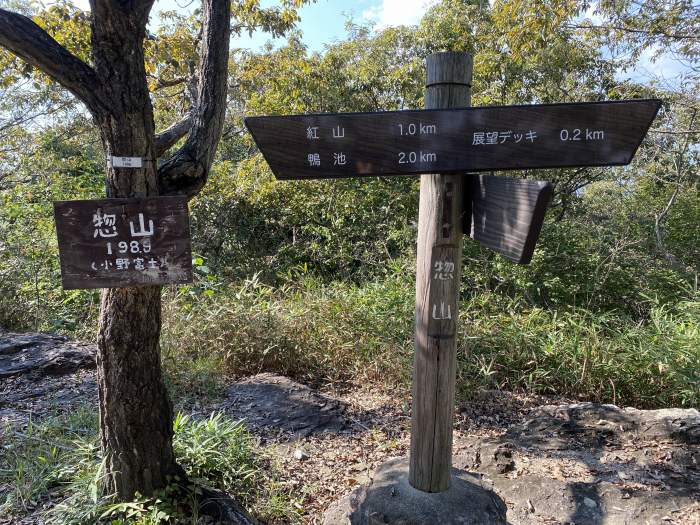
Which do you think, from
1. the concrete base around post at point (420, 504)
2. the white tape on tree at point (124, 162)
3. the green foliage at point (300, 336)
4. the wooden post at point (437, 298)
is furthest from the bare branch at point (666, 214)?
the white tape on tree at point (124, 162)

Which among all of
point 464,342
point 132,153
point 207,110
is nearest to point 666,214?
point 464,342

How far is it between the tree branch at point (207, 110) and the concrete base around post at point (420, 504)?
1.73 meters

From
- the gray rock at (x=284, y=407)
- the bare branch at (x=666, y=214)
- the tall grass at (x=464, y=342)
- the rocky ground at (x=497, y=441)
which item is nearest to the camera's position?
the rocky ground at (x=497, y=441)

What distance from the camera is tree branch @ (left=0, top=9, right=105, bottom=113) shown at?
6.12 feet

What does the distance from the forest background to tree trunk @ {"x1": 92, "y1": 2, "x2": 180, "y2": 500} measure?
1.75 meters

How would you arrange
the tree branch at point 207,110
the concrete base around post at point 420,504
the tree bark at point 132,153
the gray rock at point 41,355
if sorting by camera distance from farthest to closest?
the gray rock at point 41,355 → the tree branch at point 207,110 → the concrete base around post at point 420,504 → the tree bark at point 132,153

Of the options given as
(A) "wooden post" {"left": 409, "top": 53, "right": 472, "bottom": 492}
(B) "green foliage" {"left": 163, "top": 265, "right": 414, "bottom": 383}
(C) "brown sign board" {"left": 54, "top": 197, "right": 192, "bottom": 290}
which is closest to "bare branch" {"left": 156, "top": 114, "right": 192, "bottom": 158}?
(C) "brown sign board" {"left": 54, "top": 197, "right": 192, "bottom": 290}

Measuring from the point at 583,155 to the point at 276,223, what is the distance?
620 cm

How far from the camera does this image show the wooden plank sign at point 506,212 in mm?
1399

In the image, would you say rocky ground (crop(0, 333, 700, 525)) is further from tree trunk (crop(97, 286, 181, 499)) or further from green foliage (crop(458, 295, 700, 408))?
tree trunk (crop(97, 286, 181, 499))

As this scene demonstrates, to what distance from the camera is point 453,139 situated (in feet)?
5.63

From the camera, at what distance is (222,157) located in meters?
10.3

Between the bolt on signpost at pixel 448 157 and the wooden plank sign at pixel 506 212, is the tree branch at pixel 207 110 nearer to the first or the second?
the bolt on signpost at pixel 448 157

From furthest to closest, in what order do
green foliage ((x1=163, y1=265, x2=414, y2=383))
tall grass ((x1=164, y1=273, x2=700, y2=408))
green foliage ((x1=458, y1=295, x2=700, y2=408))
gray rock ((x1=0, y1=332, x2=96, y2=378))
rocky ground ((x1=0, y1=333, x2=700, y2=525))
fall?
green foliage ((x1=163, y1=265, x2=414, y2=383)), gray rock ((x1=0, y1=332, x2=96, y2=378)), tall grass ((x1=164, y1=273, x2=700, y2=408)), green foliage ((x1=458, y1=295, x2=700, y2=408)), rocky ground ((x1=0, y1=333, x2=700, y2=525))
